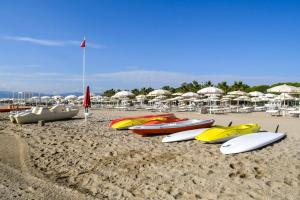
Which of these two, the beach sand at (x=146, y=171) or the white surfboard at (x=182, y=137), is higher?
the white surfboard at (x=182, y=137)

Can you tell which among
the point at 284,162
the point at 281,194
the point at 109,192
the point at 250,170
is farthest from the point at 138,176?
the point at 284,162

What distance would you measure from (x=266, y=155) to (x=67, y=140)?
20.0 feet

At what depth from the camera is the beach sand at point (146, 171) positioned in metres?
A: 4.94

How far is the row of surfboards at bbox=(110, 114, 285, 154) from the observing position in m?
7.54

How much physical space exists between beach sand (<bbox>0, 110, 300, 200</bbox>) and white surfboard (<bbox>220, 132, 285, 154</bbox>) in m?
0.18

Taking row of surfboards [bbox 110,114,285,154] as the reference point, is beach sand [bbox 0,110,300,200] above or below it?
below

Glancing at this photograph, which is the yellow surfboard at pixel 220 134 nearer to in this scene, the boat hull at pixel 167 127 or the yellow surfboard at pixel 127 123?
the boat hull at pixel 167 127

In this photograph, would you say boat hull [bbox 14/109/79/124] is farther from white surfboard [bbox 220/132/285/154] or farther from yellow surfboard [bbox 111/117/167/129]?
white surfboard [bbox 220/132/285/154]

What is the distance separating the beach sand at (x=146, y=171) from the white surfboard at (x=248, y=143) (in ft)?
0.59

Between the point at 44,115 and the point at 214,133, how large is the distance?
1038cm

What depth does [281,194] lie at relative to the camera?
471 centimetres

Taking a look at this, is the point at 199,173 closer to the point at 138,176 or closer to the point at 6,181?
the point at 138,176

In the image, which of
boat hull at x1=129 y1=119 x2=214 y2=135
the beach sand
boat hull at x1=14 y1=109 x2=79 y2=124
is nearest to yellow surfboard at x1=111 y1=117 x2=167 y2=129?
boat hull at x1=129 y1=119 x2=214 y2=135

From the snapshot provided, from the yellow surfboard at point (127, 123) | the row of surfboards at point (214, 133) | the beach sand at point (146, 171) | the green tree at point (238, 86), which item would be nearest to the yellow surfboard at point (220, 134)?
the row of surfboards at point (214, 133)
